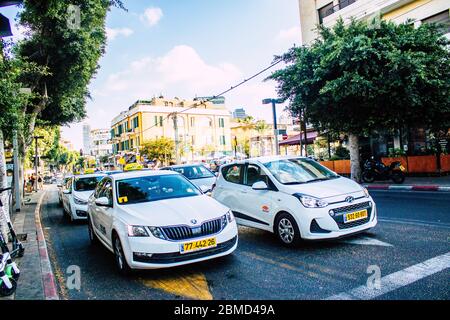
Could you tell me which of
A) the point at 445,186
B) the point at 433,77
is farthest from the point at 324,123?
the point at 445,186

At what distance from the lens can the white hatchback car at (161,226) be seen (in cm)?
461

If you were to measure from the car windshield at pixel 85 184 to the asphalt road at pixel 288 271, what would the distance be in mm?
4611

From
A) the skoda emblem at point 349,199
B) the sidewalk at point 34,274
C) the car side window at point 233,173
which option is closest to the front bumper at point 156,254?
the sidewalk at point 34,274

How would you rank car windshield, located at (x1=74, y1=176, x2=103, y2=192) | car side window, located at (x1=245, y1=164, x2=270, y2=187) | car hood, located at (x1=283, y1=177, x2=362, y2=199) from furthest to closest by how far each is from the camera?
car windshield, located at (x1=74, y1=176, x2=103, y2=192) < car side window, located at (x1=245, y1=164, x2=270, y2=187) < car hood, located at (x1=283, y1=177, x2=362, y2=199)

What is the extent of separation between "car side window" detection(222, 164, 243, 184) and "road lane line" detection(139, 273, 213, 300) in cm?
280

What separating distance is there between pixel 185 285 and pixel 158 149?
51039 mm

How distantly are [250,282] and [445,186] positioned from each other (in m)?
11.0

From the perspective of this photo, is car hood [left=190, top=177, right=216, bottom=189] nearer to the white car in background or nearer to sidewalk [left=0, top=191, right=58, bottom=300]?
the white car in background

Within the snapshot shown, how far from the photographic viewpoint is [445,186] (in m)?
12.3

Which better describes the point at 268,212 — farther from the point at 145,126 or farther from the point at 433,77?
the point at 145,126

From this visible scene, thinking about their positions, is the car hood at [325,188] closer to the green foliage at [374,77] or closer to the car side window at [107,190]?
the car side window at [107,190]

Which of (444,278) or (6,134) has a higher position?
(6,134)

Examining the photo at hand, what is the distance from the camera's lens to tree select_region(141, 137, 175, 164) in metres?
54.6

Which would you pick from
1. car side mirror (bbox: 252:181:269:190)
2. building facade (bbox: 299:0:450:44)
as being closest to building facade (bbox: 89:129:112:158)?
building facade (bbox: 299:0:450:44)
